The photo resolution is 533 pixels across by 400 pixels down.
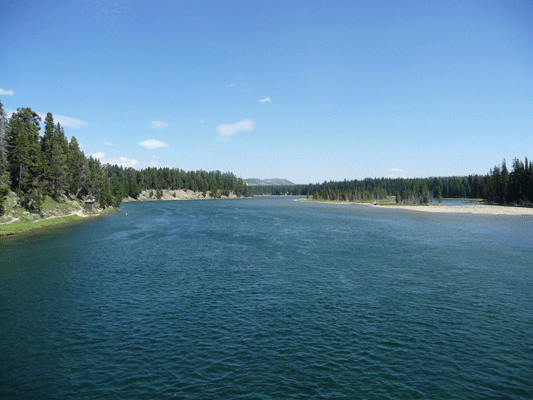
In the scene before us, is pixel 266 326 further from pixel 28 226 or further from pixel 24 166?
pixel 24 166

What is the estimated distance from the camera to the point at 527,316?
28891mm

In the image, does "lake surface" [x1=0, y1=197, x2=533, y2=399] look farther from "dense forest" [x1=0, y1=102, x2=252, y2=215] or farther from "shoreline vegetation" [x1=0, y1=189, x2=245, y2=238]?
"dense forest" [x1=0, y1=102, x2=252, y2=215]

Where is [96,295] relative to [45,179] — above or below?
below

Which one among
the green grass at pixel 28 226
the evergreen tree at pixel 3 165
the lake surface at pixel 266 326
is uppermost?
the evergreen tree at pixel 3 165

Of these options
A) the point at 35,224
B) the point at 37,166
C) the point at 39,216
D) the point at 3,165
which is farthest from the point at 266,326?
the point at 37,166

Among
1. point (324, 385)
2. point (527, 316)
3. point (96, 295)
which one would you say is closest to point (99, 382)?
point (324, 385)

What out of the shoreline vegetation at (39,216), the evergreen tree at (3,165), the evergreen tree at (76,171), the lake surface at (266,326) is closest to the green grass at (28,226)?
the shoreline vegetation at (39,216)

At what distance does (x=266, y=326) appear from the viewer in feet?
88.7

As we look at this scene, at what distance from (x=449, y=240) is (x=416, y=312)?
4990 centimetres

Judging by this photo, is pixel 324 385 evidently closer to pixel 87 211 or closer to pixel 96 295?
pixel 96 295

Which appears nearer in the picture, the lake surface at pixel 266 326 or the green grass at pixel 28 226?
the lake surface at pixel 266 326

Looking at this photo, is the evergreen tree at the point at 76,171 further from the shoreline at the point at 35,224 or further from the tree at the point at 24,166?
the tree at the point at 24,166

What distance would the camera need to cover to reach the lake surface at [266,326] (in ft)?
62.8

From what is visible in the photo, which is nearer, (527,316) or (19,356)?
(19,356)
